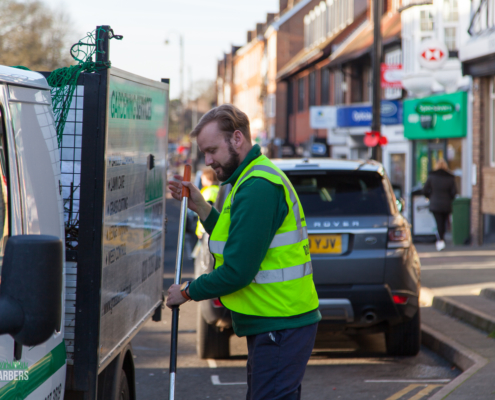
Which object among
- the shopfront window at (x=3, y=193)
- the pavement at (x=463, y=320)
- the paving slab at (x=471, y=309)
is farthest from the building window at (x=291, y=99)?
the shopfront window at (x=3, y=193)

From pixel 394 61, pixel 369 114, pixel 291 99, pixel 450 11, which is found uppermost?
pixel 291 99

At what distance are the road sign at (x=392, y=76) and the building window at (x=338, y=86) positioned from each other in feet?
44.7

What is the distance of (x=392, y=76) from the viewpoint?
1903cm

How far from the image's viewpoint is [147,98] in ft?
14.4

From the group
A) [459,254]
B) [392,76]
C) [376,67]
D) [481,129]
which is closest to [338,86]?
[392,76]

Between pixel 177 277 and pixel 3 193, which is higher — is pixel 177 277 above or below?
below

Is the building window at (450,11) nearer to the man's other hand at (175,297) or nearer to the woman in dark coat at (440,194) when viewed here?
the woman in dark coat at (440,194)

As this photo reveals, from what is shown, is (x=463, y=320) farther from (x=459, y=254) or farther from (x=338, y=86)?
(x=338, y=86)

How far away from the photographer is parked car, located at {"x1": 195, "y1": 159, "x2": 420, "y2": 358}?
6203mm

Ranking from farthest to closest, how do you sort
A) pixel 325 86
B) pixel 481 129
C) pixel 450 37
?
pixel 325 86 → pixel 450 37 → pixel 481 129

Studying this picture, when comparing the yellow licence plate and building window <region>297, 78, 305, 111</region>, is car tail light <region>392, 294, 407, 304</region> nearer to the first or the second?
the yellow licence plate

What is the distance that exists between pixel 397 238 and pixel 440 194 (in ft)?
32.5

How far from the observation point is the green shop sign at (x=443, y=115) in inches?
744

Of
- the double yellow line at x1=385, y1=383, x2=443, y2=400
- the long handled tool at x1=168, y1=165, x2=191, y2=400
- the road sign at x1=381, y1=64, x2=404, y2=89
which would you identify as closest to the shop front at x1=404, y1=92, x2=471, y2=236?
the road sign at x1=381, y1=64, x2=404, y2=89
